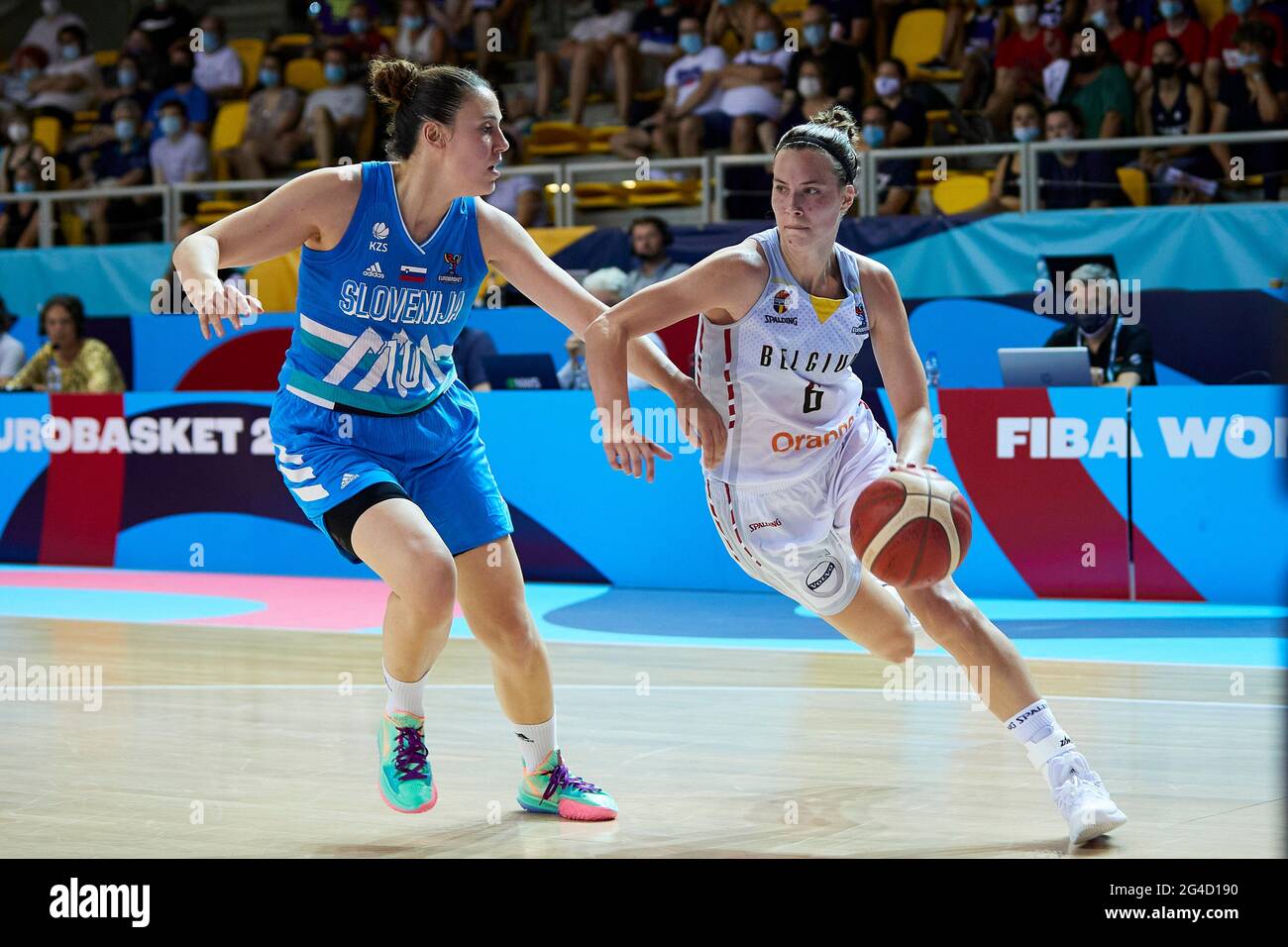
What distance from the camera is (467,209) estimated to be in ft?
14.5

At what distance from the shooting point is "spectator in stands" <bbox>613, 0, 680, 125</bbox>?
1391 centimetres

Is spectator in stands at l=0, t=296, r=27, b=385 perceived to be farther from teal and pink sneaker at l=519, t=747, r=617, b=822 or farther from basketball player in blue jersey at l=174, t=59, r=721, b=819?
teal and pink sneaker at l=519, t=747, r=617, b=822

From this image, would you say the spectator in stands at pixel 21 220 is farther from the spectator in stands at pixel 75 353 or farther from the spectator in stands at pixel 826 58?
the spectator in stands at pixel 826 58

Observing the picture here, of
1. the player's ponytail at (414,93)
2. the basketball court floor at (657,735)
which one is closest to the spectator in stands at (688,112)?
the basketball court floor at (657,735)

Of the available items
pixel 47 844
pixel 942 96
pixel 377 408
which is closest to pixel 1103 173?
pixel 942 96

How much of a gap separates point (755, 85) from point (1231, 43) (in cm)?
354

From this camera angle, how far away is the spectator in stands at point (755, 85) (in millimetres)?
12469

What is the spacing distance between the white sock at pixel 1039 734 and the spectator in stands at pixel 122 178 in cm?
1146

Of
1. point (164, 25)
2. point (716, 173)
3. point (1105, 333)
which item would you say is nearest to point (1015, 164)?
point (716, 173)

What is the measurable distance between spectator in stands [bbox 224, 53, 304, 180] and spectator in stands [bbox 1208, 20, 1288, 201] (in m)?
8.13

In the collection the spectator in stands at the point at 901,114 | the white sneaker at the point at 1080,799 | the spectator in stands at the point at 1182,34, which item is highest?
the spectator in stands at the point at 1182,34

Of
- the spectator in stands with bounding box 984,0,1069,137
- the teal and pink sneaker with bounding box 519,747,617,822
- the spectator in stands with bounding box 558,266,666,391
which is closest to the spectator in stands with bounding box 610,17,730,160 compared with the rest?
the spectator in stands with bounding box 984,0,1069,137

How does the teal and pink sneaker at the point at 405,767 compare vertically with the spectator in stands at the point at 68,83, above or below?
below

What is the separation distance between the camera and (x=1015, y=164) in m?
11.1
